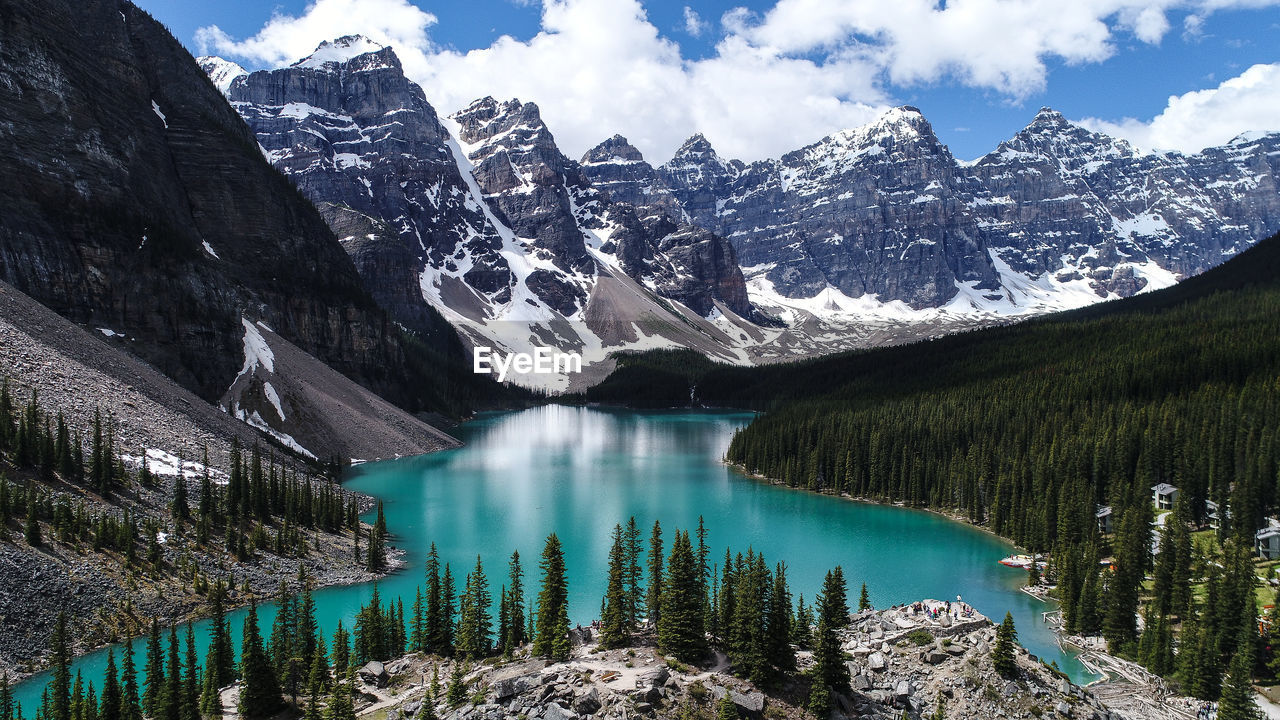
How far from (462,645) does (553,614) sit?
4.60 metres

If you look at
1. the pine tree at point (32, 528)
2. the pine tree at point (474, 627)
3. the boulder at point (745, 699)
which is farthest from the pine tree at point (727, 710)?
the pine tree at point (32, 528)

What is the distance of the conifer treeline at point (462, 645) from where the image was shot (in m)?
27.2

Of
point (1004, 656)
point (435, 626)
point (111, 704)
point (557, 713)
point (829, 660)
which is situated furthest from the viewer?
point (435, 626)

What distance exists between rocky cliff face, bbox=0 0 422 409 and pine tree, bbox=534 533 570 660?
64.5 metres

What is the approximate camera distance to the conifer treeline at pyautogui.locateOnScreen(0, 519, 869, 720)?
27.2 m

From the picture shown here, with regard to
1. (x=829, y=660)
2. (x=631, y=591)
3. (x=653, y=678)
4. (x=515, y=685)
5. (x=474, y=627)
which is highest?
(x=631, y=591)

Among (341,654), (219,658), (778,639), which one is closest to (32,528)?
(219,658)

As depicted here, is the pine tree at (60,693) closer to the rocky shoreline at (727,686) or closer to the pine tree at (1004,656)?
the rocky shoreline at (727,686)

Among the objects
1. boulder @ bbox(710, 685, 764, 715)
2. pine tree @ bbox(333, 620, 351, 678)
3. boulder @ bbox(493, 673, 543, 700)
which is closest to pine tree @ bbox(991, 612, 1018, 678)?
boulder @ bbox(710, 685, 764, 715)

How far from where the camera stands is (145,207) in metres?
89.3

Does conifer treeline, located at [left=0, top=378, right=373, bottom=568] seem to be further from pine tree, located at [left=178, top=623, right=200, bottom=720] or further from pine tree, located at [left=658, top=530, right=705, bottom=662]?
pine tree, located at [left=658, top=530, right=705, bottom=662]

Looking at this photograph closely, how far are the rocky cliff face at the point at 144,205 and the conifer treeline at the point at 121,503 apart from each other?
100 ft

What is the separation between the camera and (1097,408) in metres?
78.8

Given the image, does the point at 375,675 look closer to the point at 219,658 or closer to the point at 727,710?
the point at 219,658
